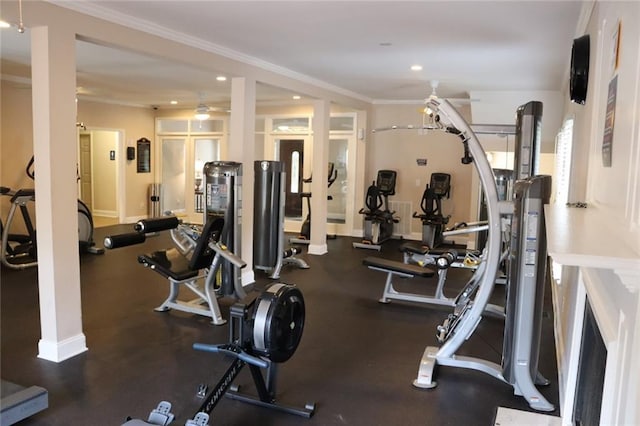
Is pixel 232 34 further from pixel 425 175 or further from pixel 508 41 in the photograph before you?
pixel 425 175

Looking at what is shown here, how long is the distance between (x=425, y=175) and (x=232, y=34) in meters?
5.28

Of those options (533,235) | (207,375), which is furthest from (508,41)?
(207,375)

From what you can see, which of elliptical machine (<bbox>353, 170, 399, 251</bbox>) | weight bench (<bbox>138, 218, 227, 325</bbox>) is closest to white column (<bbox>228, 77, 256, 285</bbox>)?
weight bench (<bbox>138, 218, 227, 325</bbox>)

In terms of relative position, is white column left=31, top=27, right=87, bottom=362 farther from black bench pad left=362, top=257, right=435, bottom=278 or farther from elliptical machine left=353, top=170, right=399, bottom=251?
elliptical machine left=353, top=170, right=399, bottom=251

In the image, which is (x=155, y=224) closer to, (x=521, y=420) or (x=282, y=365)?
(x=282, y=365)

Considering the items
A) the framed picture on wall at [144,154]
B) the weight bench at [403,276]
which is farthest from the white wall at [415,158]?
the framed picture on wall at [144,154]

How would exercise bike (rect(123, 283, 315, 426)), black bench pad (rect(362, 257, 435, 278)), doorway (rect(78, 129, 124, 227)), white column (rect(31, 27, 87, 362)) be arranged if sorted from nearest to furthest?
exercise bike (rect(123, 283, 315, 426)) < white column (rect(31, 27, 87, 362)) < black bench pad (rect(362, 257, 435, 278)) < doorway (rect(78, 129, 124, 227))

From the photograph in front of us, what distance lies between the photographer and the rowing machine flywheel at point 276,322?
246 cm

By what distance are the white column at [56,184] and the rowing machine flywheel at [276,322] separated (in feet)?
5.61

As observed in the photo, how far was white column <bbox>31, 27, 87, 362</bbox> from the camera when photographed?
3.23 m

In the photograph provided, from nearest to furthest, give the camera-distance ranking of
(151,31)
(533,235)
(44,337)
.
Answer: (533,235) → (44,337) → (151,31)

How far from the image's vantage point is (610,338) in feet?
4.16

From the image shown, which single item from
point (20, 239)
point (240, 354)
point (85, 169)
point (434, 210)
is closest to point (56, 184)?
point (240, 354)

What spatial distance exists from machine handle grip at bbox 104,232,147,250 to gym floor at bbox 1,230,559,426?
78cm
